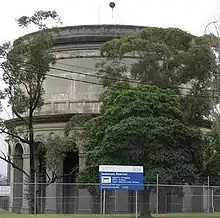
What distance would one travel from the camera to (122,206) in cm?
4069

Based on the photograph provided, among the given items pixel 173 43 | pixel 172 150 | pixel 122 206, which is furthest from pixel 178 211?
pixel 173 43

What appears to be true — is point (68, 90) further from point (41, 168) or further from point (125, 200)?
point (125, 200)

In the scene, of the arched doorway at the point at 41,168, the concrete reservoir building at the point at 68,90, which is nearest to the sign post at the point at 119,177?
the arched doorway at the point at 41,168

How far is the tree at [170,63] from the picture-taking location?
37.8m

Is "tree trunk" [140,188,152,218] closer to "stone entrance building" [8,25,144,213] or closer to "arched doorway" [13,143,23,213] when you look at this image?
"stone entrance building" [8,25,144,213]

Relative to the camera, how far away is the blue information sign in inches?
1043

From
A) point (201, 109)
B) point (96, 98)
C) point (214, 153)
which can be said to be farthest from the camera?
point (96, 98)

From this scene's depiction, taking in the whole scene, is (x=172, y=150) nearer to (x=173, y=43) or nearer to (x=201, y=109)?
(x=201, y=109)

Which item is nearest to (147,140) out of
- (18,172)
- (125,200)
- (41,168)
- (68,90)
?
(125,200)

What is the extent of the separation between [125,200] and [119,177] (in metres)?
15.0

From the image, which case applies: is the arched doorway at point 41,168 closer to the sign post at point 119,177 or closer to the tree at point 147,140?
the tree at point 147,140

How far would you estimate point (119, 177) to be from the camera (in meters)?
26.9

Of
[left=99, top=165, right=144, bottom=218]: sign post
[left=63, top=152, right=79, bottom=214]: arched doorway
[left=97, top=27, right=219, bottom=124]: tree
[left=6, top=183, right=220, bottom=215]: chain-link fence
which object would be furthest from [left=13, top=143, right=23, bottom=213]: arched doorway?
[left=99, top=165, right=144, bottom=218]: sign post

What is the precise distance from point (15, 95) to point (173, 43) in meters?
11.2
